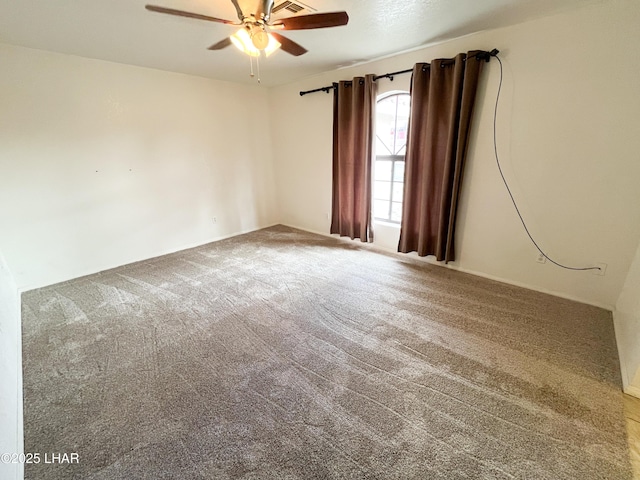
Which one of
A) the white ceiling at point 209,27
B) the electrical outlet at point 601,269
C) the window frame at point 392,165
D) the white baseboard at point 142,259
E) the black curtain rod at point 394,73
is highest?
the white ceiling at point 209,27

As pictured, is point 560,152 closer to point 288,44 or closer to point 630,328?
point 630,328

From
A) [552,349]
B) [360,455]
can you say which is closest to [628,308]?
[552,349]

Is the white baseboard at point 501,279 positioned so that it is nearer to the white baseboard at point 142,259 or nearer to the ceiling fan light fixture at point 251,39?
the white baseboard at point 142,259

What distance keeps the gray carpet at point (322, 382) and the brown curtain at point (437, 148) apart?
0.66 meters

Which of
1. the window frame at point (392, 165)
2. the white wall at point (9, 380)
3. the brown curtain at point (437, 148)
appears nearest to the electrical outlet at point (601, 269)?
the brown curtain at point (437, 148)

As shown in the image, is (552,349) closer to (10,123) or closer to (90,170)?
(90,170)

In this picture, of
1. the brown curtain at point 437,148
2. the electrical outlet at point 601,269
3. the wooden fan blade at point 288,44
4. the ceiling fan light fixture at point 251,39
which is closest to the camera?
the ceiling fan light fixture at point 251,39

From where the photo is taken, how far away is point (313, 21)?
1766mm

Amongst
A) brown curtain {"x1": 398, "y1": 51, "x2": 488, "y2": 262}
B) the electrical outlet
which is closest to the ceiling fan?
brown curtain {"x1": 398, "y1": 51, "x2": 488, "y2": 262}

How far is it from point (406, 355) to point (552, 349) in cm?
105

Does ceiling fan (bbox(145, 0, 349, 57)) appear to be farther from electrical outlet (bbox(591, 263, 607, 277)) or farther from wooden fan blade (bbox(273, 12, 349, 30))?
electrical outlet (bbox(591, 263, 607, 277))

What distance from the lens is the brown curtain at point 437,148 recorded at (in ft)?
8.68

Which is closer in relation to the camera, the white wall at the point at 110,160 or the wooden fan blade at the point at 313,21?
the wooden fan blade at the point at 313,21

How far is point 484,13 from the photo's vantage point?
2164 mm
